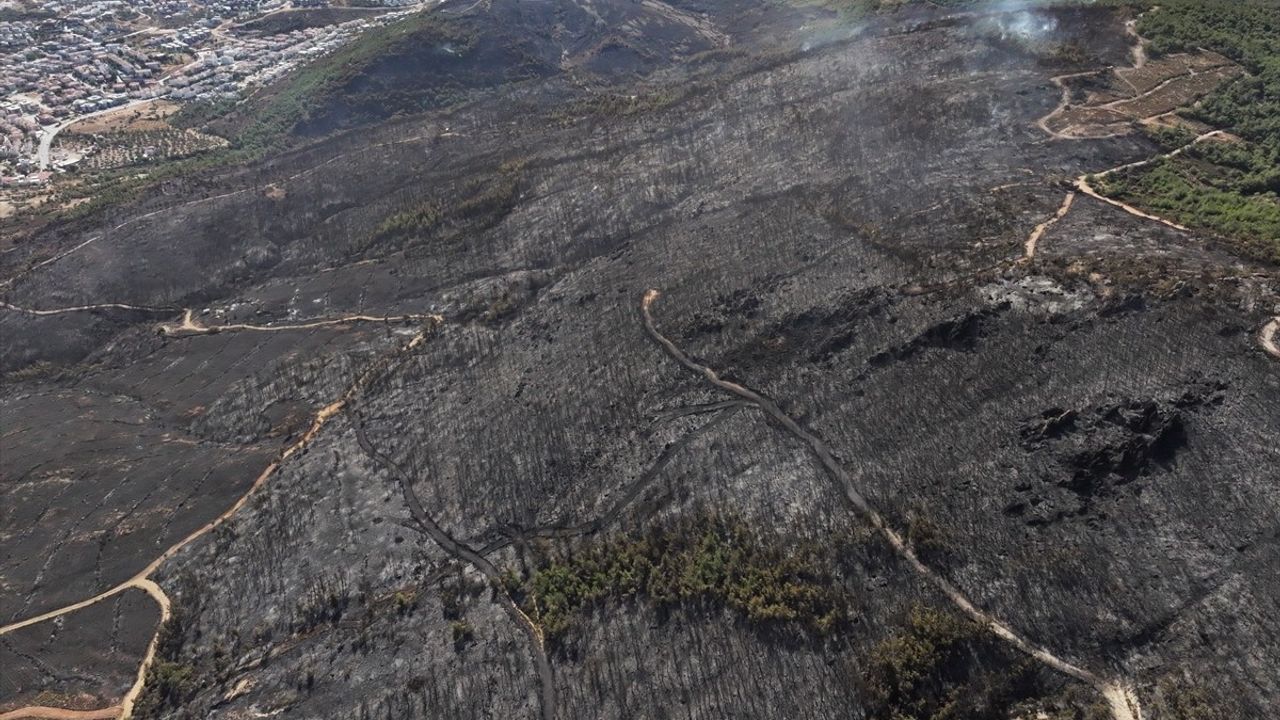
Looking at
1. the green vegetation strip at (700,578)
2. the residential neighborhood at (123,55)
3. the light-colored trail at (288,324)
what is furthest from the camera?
the residential neighborhood at (123,55)

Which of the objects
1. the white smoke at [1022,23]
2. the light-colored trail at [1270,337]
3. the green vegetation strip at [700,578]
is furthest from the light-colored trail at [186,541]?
the white smoke at [1022,23]

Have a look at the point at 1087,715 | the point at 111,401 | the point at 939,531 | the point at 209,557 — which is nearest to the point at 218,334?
the point at 111,401

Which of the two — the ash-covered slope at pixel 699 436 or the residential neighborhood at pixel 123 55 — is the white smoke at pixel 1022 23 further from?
the residential neighborhood at pixel 123 55

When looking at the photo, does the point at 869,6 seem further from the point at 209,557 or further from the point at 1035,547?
the point at 209,557

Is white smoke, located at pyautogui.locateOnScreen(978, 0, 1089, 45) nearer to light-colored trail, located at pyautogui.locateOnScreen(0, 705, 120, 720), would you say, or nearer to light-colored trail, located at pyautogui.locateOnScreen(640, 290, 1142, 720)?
light-colored trail, located at pyautogui.locateOnScreen(640, 290, 1142, 720)

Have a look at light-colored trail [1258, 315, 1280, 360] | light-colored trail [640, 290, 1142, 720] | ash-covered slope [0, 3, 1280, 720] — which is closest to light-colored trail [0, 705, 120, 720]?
ash-covered slope [0, 3, 1280, 720]

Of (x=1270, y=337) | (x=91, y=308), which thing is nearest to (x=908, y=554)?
(x=1270, y=337)

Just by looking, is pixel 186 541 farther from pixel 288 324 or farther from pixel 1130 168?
pixel 1130 168

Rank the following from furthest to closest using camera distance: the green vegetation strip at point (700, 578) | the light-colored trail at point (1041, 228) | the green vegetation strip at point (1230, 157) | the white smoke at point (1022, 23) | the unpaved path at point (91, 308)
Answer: the white smoke at point (1022, 23), the unpaved path at point (91, 308), the light-colored trail at point (1041, 228), the green vegetation strip at point (1230, 157), the green vegetation strip at point (700, 578)
